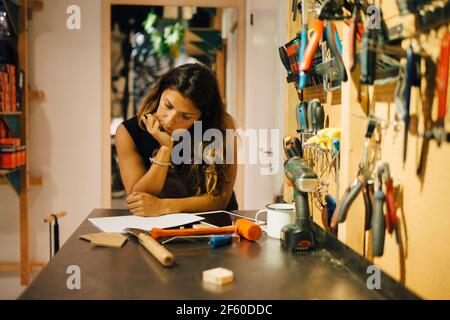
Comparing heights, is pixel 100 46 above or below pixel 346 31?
above

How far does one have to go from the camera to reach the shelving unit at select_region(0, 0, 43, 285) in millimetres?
3055

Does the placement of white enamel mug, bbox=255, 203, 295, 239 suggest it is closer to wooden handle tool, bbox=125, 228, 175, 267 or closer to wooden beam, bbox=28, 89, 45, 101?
wooden handle tool, bbox=125, 228, 175, 267

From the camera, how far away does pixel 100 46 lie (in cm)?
332

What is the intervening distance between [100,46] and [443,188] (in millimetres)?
2900

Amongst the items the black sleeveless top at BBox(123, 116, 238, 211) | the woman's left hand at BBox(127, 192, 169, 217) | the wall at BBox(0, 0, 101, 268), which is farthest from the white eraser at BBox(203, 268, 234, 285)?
the wall at BBox(0, 0, 101, 268)

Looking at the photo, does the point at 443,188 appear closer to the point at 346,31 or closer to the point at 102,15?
the point at 346,31

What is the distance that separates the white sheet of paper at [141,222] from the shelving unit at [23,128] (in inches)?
69.2

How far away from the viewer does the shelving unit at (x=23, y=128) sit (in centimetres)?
305

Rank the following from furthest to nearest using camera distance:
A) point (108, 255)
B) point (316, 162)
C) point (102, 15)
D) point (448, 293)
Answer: point (102, 15) → point (316, 162) → point (108, 255) → point (448, 293)

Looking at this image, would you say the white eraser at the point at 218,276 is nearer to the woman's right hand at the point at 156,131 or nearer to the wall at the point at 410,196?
the wall at the point at 410,196

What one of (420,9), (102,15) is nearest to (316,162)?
(420,9)

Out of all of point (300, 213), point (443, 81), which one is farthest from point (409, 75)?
point (300, 213)

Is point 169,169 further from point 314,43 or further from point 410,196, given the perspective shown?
point 410,196

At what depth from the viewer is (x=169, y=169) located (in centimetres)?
212
